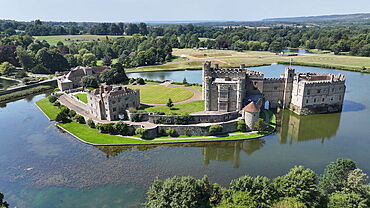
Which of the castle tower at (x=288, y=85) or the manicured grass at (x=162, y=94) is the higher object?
the castle tower at (x=288, y=85)

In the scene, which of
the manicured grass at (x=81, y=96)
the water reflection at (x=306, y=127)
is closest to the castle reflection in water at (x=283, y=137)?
the water reflection at (x=306, y=127)

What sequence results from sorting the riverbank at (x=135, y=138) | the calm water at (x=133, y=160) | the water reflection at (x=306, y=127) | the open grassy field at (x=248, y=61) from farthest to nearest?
the open grassy field at (x=248, y=61)
the water reflection at (x=306, y=127)
the riverbank at (x=135, y=138)
the calm water at (x=133, y=160)

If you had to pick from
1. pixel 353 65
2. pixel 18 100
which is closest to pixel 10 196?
pixel 18 100

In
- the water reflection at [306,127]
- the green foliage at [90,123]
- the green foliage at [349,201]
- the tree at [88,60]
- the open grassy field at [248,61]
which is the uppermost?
the tree at [88,60]

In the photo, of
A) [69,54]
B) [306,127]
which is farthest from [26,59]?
[306,127]

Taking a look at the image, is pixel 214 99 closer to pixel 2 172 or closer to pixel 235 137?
pixel 235 137

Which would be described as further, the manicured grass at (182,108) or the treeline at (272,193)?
the manicured grass at (182,108)

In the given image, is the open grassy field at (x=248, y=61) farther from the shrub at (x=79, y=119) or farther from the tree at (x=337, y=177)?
the tree at (x=337, y=177)

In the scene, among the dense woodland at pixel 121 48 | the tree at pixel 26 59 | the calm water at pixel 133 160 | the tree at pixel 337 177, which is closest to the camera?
the tree at pixel 337 177
